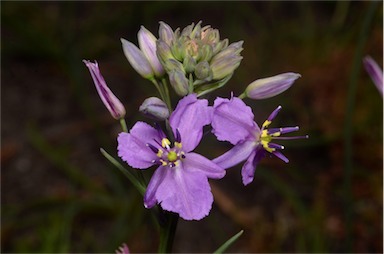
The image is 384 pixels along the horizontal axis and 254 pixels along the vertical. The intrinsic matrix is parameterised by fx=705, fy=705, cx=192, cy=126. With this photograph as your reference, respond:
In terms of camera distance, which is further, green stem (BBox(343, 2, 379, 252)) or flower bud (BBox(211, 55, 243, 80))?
green stem (BBox(343, 2, 379, 252))

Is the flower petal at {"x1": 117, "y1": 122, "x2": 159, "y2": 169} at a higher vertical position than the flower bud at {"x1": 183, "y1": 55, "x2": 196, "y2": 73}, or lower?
lower

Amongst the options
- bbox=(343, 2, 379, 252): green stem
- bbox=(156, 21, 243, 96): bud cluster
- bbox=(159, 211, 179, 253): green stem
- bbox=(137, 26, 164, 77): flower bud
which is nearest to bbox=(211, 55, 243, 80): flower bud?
bbox=(156, 21, 243, 96): bud cluster

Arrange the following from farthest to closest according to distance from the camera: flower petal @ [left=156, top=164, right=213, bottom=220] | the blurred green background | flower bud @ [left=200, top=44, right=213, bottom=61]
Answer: the blurred green background, flower bud @ [left=200, top=44, right=213, bottom=61], flower petal @ [left=156, top=164, right=213, bottom=220]

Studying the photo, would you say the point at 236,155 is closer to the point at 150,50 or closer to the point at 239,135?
the point at 239,135

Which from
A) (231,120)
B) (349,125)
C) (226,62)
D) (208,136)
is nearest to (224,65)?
(226,62)

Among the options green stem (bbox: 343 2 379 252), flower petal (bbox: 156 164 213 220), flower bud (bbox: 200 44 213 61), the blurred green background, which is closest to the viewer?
flower petal (bbox: 156 164 213 220)

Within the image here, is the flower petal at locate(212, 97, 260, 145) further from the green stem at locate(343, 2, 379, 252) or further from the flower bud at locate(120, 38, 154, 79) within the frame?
the green stem at locate(343, 2, 379, 252)
